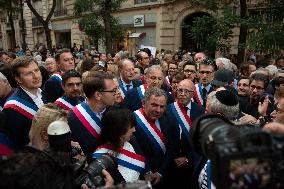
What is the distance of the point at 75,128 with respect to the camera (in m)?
2.67

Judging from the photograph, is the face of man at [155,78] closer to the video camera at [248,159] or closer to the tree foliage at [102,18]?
the video camera at [248,159]

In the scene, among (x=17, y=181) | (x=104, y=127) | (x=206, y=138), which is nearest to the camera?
(x=206, y=138)

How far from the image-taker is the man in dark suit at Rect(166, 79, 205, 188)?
3.41m

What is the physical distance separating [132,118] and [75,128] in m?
0.55

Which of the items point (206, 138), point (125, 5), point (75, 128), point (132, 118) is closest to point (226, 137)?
point (206, 138)

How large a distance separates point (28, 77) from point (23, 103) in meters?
0.29

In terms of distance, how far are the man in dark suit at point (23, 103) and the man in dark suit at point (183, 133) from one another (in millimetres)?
1477

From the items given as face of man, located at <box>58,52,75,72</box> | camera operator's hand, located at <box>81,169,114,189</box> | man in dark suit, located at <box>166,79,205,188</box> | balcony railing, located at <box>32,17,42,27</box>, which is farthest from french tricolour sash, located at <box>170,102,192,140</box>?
balcony railing, located at <box>32,17,42,27</box>

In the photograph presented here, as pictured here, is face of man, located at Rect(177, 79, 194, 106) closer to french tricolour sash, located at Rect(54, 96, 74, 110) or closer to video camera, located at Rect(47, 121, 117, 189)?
french tricolour sash, located at Rect(54, 96, 74, 110)

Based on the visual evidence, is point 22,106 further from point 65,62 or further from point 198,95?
point 198,95

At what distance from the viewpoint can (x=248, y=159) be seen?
0.91 metres

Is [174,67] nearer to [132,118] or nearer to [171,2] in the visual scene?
[132,118]

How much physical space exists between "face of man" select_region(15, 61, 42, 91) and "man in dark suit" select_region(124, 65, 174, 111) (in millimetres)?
1439

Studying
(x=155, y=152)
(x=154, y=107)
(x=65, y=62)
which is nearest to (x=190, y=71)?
(x=65, y=62)
